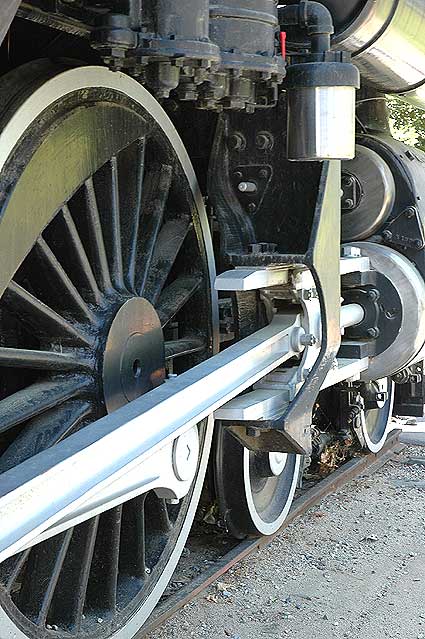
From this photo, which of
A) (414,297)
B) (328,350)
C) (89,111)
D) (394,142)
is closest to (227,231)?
(328,350)

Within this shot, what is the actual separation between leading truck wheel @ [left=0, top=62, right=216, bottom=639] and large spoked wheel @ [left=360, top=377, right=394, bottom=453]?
1878mm

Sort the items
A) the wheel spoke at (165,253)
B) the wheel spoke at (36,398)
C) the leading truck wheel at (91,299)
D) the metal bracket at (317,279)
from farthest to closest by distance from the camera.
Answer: the wheel spoke at (165,253) < the metal bracket at (317,279) < the wheel spoke at (36,398) < the leading truck wheel at (91,299)

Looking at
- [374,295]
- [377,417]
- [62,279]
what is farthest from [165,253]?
[377,417]

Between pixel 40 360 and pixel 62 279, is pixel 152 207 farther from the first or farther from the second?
pixel 40 360

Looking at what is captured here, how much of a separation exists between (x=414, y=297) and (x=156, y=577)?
1.81 metres

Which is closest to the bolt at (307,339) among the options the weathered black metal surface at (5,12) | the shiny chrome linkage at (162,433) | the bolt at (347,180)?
the shiny chrome linkage at (162,433)

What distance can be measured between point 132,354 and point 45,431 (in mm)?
340

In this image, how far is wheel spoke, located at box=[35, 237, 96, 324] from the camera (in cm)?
240

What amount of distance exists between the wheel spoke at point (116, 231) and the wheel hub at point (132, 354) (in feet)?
0.29

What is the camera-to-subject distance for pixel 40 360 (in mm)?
2441

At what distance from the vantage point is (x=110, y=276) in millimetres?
2777

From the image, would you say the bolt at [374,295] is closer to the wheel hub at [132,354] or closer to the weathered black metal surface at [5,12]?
the wheel hub at [132,354]

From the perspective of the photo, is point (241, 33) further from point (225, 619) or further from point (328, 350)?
point (225, 619)

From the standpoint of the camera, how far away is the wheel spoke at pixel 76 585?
8.71 feet
